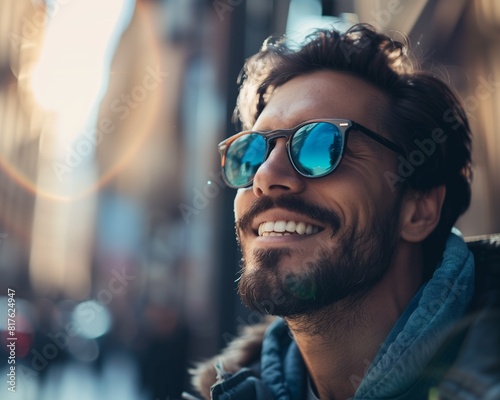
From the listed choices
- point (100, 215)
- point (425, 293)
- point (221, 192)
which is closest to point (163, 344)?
point (221, 192)

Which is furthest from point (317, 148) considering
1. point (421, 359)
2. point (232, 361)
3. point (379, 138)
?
point (232, 361)

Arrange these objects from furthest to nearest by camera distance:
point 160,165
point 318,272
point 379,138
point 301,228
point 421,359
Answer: point 160,165 < point 379,138 < point 301,228 < point 318,272 < point 421,359

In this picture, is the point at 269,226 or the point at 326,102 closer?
the point at 269,226

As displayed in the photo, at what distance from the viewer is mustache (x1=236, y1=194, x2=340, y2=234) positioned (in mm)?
2301

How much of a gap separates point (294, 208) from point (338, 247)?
26 cm

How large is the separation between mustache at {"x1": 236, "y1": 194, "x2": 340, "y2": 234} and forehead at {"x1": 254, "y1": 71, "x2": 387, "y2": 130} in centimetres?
40

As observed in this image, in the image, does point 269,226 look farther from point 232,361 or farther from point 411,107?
point 411,107

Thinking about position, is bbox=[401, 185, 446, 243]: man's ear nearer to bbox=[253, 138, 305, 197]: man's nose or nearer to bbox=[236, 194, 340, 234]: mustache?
bbox=[236, 194, 340, 234]: mustache

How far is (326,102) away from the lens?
8.43 ft

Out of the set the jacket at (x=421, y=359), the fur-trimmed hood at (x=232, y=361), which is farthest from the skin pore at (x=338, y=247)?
the fur-trimmed hood at (x=232, y=361)

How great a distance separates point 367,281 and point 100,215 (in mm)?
20351

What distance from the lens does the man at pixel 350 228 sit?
210 cm

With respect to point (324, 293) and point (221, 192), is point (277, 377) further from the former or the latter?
point (221, 192)

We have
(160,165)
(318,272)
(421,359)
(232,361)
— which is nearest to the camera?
(421,359)
